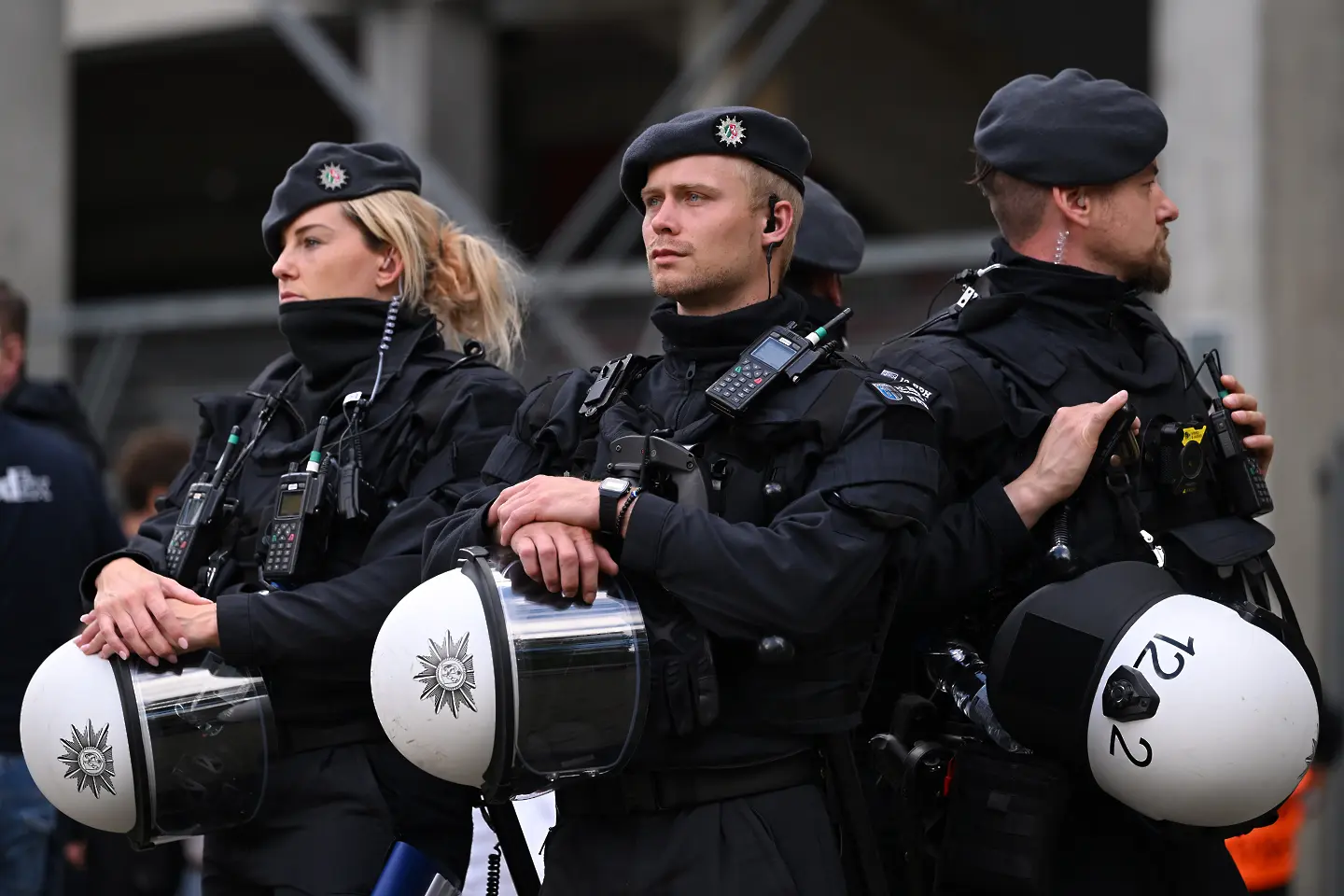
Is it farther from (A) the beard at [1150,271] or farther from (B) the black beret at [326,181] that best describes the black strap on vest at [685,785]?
(B) the black beret at [326,181]

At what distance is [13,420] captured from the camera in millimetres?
5348

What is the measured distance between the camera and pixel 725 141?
10.6 ft

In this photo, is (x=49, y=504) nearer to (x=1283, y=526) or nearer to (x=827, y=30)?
(x=1283, y=526)

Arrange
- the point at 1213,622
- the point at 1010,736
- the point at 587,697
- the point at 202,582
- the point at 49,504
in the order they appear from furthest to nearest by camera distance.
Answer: the point at 49,504, the point at 202,582, the point at 1010,736, the point at 1213,622, the point at 587,697

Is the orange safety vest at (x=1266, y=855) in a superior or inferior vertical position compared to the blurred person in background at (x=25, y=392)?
inferior

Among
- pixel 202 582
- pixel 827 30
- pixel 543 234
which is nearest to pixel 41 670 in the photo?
pixel 202 582

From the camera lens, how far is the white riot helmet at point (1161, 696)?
2994 mm

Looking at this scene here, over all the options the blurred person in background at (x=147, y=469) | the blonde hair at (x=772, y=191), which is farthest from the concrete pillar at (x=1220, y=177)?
the blonde hair at (x=772, y=191)

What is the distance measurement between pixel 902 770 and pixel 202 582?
1568 millimetres

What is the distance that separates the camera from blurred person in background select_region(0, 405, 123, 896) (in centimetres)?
500

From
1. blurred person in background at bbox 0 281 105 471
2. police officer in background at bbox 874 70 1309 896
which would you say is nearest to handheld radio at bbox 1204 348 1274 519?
police officer in background at bbox 874 70 1309 896

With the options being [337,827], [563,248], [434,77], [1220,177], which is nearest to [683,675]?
[337,827]

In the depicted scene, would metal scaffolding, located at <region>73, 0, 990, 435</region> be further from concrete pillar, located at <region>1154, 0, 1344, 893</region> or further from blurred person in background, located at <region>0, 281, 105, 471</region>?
blurred person in background, located at <region>0, 281, 105, 471</region>

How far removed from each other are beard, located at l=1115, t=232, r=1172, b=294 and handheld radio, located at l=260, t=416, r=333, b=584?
1.68 meters
